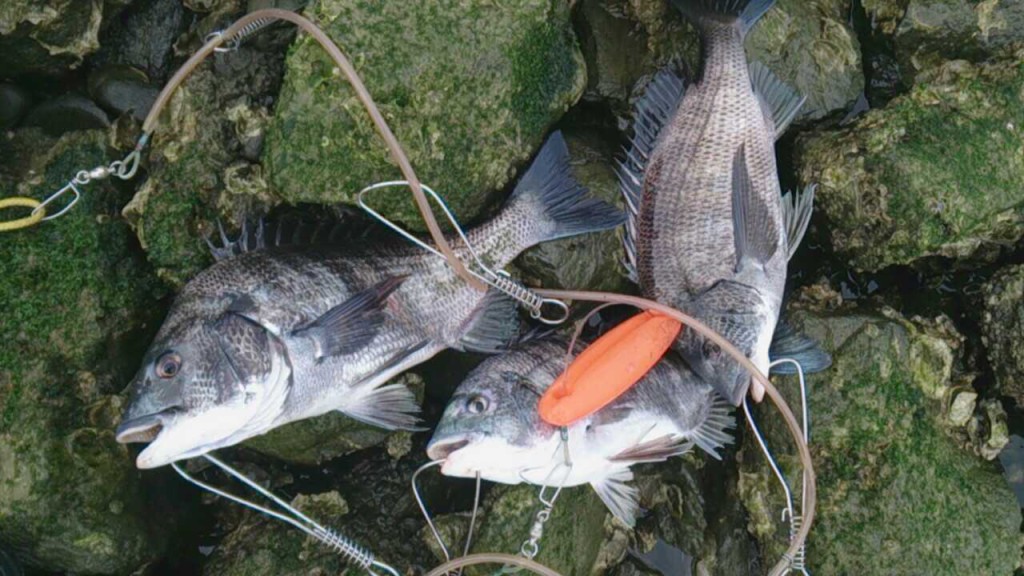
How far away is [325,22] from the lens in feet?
12.1

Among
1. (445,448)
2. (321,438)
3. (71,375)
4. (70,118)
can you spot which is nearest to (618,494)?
(445,448)

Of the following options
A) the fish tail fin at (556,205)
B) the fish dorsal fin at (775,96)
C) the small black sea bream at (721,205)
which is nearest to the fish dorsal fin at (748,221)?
the small black sea bream at (721,205)

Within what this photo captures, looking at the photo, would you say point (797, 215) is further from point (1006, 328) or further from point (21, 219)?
point (21, 219)

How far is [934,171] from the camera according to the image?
12.5ft

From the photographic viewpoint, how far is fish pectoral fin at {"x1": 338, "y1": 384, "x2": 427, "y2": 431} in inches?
157

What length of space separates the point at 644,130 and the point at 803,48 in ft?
3.09

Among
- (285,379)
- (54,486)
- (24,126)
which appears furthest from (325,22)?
(54,486)

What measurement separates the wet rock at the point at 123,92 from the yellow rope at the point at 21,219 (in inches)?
30.3

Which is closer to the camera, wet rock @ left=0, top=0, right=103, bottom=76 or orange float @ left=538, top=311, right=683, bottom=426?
orange float @ left=538, top=311, right=683, bottom=426

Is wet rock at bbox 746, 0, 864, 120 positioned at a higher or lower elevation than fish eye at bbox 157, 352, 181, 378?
higher

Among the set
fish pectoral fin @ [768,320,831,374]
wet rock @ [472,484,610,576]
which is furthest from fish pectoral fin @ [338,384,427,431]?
fish pectoral fin @ [768,320,831,374]

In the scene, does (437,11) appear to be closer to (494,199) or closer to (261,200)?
(494,199)

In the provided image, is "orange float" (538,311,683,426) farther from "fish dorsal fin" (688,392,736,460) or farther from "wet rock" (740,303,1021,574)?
"wet rock" (740,303,1021,574)

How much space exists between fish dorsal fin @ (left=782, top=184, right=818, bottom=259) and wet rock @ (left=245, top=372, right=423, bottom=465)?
2.10 m
